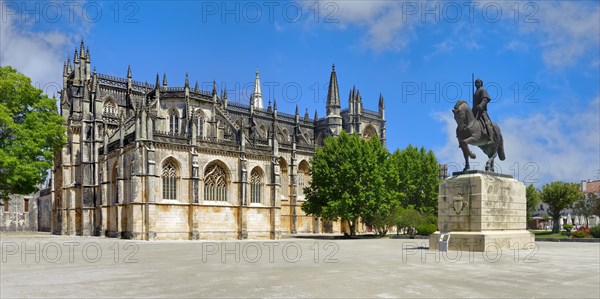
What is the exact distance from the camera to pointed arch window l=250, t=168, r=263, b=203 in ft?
157

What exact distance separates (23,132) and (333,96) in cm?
4648

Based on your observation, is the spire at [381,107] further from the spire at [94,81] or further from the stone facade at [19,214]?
the stone facade at [19,214]

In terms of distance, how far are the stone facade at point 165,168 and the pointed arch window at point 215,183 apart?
9 centimetres

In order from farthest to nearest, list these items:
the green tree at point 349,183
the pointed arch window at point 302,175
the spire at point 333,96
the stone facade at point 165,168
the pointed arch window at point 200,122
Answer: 1. the spire at point 333,96
2. the pointed arch window at point 302,175
3. the pointed arch window at point 200,122
4. the green tree at point 349,183
5. the stone facade at point 165,168

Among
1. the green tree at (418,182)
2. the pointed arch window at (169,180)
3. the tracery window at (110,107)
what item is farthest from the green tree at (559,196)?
the tracery window at (110,107)

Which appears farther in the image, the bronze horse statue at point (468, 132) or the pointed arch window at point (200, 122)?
the pointed arch window at point (200, 122)

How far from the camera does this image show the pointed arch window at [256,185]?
1889 inches

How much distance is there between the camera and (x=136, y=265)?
666 inches

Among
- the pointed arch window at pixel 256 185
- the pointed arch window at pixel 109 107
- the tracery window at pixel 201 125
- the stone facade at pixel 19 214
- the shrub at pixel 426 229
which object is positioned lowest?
the stone facade at pixel 19 214

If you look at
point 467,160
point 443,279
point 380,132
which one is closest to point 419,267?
point 443,279

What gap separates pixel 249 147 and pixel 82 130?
59.2ft

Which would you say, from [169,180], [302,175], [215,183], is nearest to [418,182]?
[302,175]

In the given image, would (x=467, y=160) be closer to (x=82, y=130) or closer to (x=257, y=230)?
(x=257, y=230)

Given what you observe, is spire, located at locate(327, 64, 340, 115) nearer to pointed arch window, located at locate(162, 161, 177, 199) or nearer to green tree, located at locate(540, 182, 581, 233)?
green tree, located at locate(540, 182, 581, 233)
